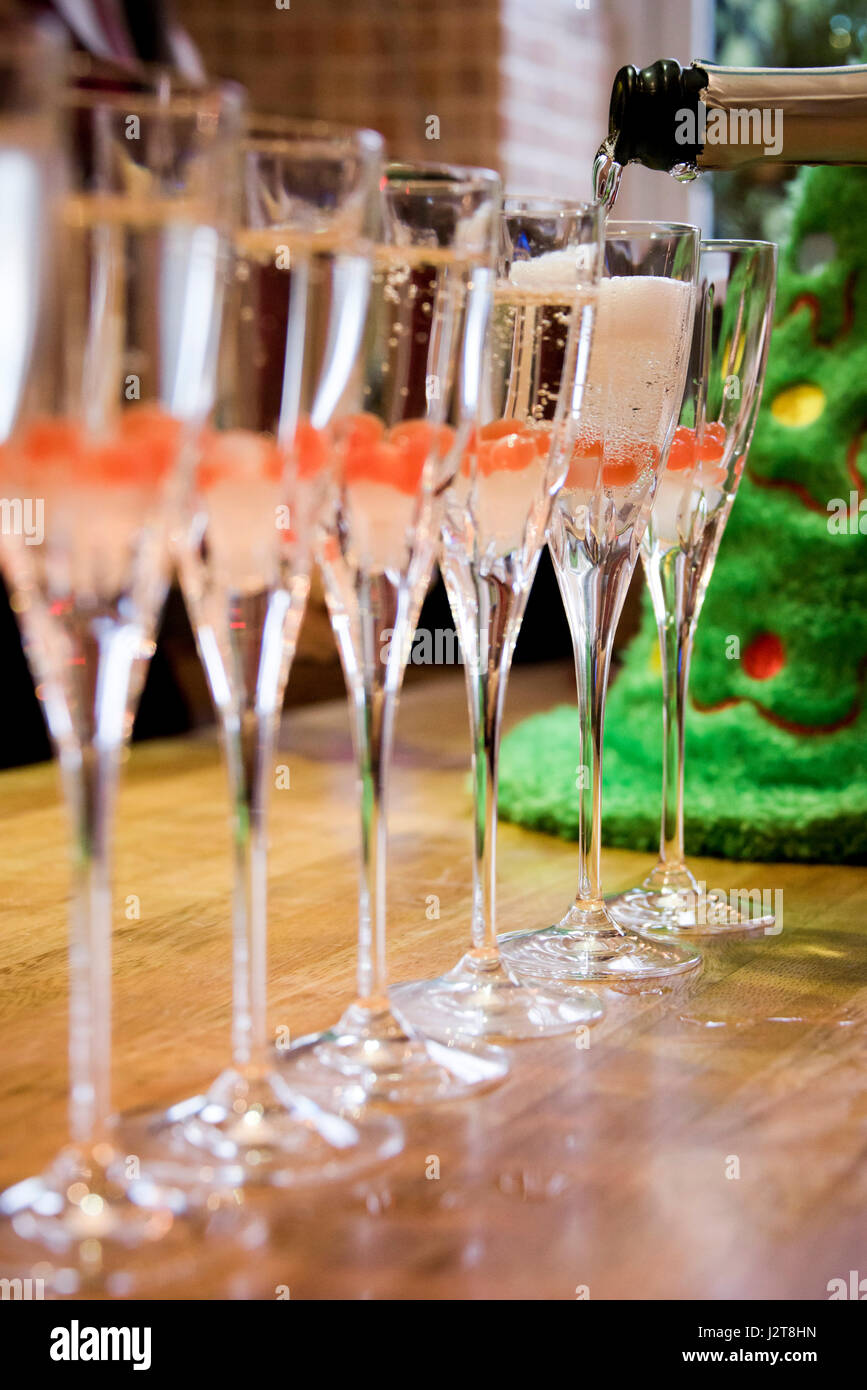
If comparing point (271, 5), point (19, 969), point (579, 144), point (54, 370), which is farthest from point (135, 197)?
point (579, 144)

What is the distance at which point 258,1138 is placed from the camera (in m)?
0.57

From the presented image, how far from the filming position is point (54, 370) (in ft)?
1.49

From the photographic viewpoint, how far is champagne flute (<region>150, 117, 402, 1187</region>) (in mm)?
532

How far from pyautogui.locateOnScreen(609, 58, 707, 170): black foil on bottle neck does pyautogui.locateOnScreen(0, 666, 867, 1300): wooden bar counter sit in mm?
438

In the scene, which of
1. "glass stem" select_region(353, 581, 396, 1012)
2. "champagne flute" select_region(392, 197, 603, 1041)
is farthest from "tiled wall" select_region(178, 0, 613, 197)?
"glass stem" select_region(353, 581, 396, 1012)

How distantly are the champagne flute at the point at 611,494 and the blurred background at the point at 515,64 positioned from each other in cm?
132

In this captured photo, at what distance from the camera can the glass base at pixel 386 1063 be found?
2.08 ft

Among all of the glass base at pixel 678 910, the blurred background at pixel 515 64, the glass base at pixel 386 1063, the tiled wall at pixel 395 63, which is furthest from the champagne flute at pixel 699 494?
the tiled wall at pixel 395 63

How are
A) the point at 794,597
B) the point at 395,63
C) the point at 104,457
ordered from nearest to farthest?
the point at 104,457 → the point at 794,597 → the point at 395,63

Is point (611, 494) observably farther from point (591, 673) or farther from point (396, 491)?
point (396, 491)

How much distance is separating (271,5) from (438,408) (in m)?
2.10

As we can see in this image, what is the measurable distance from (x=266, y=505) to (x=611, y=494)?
347mm

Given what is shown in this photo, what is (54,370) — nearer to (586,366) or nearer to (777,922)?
(586,366)

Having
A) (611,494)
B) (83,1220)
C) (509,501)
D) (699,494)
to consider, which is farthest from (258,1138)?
(699,494)
